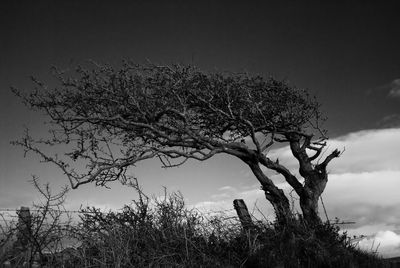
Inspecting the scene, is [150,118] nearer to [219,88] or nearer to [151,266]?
[219,88]

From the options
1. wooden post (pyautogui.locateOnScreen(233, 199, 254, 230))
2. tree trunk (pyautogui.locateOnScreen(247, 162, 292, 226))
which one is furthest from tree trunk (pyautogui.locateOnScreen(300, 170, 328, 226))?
wooden post (pyautogui.locateOnScreen(233, 199, 254, 230))

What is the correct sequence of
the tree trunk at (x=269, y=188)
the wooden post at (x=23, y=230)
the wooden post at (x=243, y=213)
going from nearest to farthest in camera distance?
the wooden post at (x=23, y=230) → the wooden post at (x=243, y=213) → the tree trunk at (x=269, y=188)

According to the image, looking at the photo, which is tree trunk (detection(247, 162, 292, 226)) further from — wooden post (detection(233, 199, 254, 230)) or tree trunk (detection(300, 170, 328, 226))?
wooden post (detection(233, 199, 254, 230))

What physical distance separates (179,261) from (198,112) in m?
8.88

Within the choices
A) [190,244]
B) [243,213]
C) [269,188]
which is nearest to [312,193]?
[269,188]

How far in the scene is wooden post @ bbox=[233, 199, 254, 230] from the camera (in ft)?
28.5

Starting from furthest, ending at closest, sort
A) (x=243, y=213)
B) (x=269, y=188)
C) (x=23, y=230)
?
1. (x=269, y=188)
2. (x=243, y=213)
3. (x=23, y=230)

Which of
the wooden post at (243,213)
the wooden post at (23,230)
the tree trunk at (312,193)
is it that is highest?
the tree trunk at (312,193)

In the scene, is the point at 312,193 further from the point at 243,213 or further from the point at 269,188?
the point at 243,213

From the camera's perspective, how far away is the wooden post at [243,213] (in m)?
8.69

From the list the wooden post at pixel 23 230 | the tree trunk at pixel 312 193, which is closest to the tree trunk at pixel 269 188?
the tree trunk at pixel 312 193

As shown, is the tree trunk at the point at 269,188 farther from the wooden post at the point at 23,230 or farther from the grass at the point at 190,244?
the wooden post at the point at 23,230

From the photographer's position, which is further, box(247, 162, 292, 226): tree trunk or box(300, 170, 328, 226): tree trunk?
box(300, 170, 328, 226): tree trunk

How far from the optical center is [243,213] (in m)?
9.62
